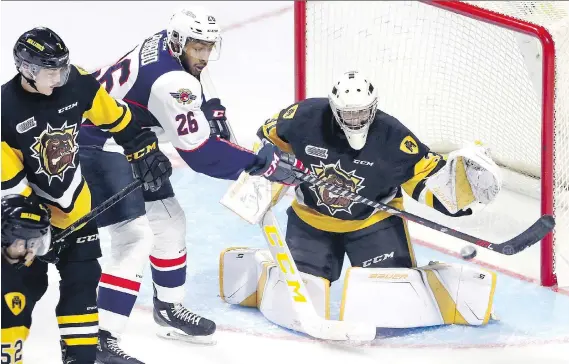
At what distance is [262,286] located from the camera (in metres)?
4.42

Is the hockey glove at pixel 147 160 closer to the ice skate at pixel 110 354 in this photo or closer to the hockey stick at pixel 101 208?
the hockey stick at pixel 101 208

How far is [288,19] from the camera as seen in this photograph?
704cm

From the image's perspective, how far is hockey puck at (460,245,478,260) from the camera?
4.61m

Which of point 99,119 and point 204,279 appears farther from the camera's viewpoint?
point 204,279

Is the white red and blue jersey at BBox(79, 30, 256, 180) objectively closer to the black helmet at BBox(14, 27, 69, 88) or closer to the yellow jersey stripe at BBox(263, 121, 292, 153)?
the yellow jersey stripe at BBox(263, 121, 292, 153)

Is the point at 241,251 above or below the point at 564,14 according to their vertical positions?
below

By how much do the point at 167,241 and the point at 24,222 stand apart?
3.07ft

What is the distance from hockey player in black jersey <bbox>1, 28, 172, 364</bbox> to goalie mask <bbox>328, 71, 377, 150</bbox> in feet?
2.08

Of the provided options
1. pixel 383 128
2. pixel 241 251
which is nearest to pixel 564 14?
pixel 383 128

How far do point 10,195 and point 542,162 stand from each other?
1931 millimetres

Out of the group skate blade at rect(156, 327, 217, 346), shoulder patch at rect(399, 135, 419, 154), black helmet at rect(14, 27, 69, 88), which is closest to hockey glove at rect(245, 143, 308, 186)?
shoulder patch at rect(399, 135, 419, 154)

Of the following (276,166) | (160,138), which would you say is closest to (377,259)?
(276,166)

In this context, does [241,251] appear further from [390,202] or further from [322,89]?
[322,89]

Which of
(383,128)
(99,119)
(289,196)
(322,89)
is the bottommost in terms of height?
(289,196)
